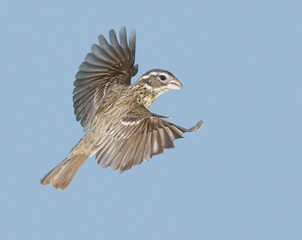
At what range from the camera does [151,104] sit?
360 inches

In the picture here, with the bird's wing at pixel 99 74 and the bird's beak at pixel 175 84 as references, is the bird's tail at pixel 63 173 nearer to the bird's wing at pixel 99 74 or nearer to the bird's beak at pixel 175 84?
the bird's wing at pixel 99 74

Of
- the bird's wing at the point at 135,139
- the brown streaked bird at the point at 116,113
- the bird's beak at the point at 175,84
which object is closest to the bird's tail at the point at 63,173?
the brown streaked bird at the point at 116,113

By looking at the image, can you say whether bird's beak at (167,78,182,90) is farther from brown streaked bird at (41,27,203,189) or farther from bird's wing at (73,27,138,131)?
bird's wing at (73,27,138,131)

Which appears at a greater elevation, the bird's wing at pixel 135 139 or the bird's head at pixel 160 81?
the bird's head at pixel 160 81

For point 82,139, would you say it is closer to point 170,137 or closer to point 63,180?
point 63,180

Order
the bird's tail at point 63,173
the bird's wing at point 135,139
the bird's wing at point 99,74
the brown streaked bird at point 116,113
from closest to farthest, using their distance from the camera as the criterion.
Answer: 1. the bird's wing at point 135,139
2. the brown streaked bird at point 116,113
3. the bird's tail at point 63,173
4. the bird's wing at point 99,74

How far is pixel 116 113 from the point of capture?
28.1 feet

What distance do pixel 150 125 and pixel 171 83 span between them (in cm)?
132

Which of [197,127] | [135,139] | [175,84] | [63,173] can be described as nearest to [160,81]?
[175,84]

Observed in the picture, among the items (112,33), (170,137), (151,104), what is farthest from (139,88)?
(170,137)

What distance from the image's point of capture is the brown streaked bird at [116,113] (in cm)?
776

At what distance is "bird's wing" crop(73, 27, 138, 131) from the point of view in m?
9.10

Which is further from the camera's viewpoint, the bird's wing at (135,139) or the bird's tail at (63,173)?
the bird's tail at (63,173)

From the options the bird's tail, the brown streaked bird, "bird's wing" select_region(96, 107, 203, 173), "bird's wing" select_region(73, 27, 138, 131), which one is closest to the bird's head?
the brown streaked bird
